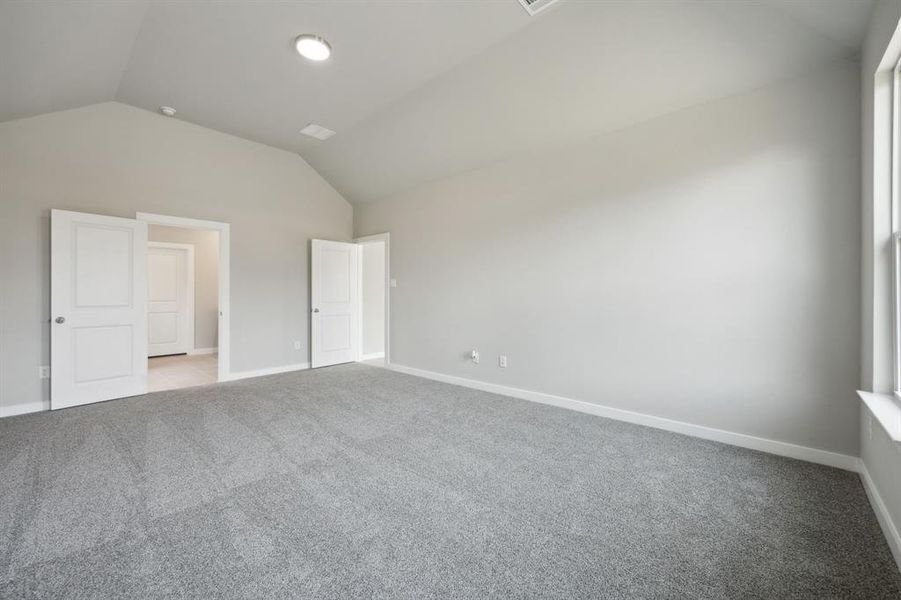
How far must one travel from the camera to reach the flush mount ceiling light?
291 centimetres

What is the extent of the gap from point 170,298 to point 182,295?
0.64ft

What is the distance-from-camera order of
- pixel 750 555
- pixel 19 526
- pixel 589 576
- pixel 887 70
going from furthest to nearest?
1. pixel 887 70
2. pixel 19 526
3. pixel 750 555
4. pixel 589 576

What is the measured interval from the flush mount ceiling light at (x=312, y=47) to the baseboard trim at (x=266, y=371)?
3.93 metres

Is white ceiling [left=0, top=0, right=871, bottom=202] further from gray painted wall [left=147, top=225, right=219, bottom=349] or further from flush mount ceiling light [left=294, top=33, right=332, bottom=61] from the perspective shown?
gray painted wall [left=147, top=225, right=219, bottom=349]

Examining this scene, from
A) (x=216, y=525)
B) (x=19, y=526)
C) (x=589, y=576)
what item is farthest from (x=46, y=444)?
(x=589, y=576)

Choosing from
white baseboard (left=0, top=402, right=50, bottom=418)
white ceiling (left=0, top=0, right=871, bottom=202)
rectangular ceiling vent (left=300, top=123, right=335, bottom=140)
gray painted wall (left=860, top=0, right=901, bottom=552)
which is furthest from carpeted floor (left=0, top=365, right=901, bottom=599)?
rectangular ceiling vent (left=300, top=123, right=335, bottom=140)

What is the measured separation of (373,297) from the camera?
685 centimetres

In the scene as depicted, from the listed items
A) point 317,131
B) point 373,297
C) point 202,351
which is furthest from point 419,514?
point 202,351

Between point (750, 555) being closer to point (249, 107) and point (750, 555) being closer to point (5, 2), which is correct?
point (5, 2)

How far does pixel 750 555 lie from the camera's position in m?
1.64

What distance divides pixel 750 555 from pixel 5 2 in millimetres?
4642

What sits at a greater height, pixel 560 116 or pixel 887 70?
pixel 560 116

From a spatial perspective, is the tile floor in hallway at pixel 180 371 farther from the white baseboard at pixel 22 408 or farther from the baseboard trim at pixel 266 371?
the white baseboard at pixel 22 408

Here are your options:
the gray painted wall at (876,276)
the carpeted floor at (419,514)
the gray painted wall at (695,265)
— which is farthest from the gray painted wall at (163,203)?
the gray painted wall at (876,276)
